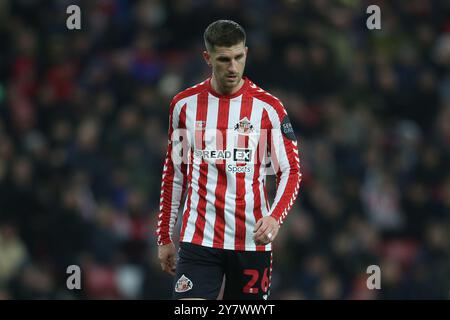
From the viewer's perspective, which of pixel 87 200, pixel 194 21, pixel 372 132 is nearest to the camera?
pixel 87 200

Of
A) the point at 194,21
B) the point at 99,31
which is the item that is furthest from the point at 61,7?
the point at 194,21

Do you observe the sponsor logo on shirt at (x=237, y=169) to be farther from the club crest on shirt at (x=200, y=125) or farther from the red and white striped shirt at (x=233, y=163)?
the club crest on shirt at (x=200, y=125)

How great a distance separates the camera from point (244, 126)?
19.6 feet

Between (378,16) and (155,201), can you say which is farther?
(378,16)

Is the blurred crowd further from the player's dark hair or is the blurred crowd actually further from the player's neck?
the player's dark hair

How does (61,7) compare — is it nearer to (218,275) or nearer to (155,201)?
(155,201)

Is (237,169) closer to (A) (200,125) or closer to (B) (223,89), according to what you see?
(A) (200,125)

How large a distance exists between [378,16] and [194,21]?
2216mm

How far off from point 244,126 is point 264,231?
2.19 feet

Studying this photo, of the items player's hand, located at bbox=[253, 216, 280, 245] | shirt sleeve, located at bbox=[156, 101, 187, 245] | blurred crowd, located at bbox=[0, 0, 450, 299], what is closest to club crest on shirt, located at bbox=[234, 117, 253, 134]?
shirt sleeve, located at bbox=[156, 101, 187, 245]

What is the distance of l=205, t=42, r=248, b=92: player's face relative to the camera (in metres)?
5.80

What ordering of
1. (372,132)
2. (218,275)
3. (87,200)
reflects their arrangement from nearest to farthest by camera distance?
(218,275) → (87,200) → (372,132)

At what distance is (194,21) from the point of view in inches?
503

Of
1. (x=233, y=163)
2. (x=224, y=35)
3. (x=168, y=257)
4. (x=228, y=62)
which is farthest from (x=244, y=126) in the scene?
(x=168, y=257)
